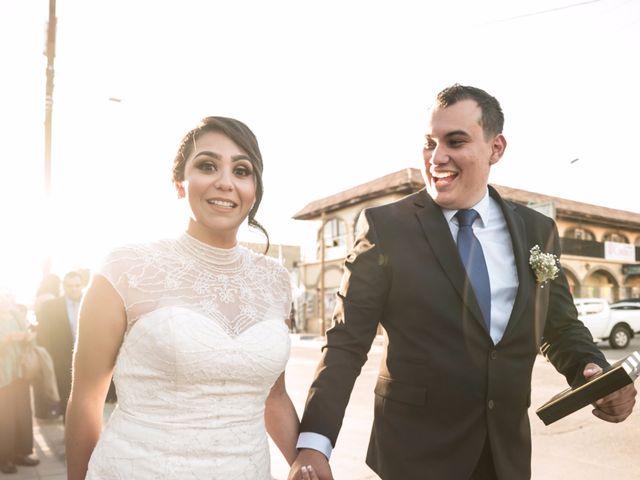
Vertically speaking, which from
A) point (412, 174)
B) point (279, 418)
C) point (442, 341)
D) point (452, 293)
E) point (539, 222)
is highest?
point (412, 174)

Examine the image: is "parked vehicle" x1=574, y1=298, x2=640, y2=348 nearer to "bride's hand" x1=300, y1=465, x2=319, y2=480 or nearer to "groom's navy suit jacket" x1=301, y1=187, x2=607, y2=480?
"groom's navy suit jacket" x1=301, y1=187, x2=607, y2=480

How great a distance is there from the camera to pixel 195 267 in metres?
2.25

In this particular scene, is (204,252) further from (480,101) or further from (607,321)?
(607,321)

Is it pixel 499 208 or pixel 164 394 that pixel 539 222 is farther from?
pixel 164 394

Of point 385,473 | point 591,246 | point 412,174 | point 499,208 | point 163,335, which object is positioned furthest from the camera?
point 591,246

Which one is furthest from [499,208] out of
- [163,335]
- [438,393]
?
[163,335]

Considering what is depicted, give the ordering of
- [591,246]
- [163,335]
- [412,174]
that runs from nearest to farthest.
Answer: [163,335] < [412,174] < [591,246]

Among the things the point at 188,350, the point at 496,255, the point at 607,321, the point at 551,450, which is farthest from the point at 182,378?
the point at 607,321

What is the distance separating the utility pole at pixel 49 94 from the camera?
10602 mm

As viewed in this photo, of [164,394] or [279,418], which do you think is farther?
[279,418]

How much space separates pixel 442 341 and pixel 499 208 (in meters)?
0.77

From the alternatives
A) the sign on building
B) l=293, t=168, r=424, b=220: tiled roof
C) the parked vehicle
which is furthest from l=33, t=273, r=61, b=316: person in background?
l=293, t=168, r=424, b=220: tiled roof

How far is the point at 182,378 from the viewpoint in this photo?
2.01 meters

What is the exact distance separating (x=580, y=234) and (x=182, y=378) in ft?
114
